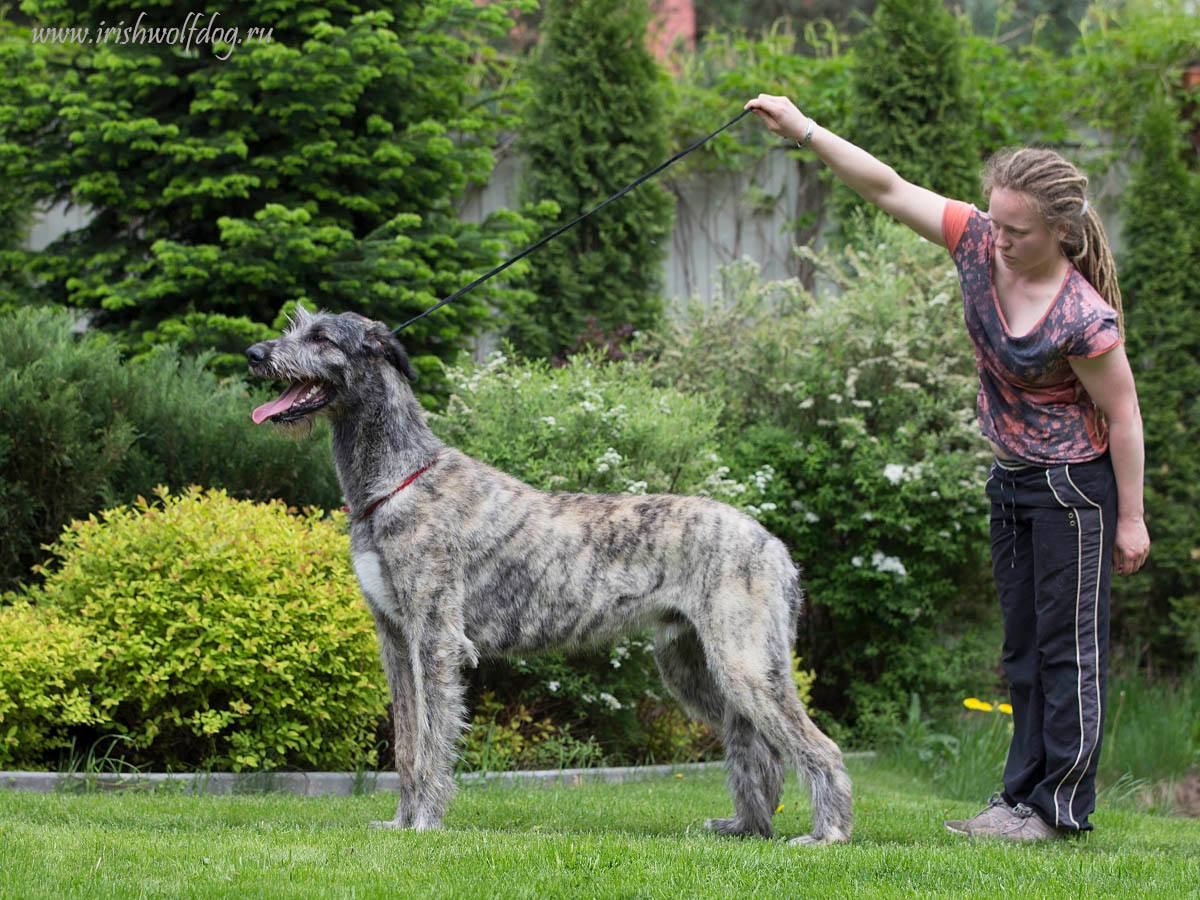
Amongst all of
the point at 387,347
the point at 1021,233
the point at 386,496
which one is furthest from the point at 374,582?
the point at 1021,233

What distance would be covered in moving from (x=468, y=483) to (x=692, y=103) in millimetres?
7141

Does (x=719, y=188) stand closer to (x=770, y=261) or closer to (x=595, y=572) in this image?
(x=770, y=261)

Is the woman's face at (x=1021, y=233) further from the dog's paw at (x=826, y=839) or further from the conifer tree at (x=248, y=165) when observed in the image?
the conifer tree at (x=248, y=165)

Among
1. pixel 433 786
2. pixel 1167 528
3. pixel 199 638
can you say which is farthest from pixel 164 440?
pixel 1167 528

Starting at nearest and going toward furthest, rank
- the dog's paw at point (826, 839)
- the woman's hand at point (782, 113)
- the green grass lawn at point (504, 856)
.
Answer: the green grass lawn at point (504, 856) < the dog's paw at point (826, 839) < the woman's hand at point (782, 113)

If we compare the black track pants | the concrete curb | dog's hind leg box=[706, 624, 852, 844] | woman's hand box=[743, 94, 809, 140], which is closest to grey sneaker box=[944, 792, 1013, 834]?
the black track pants

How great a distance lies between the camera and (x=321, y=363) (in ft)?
15.9

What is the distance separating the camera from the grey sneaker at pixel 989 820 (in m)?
4.90

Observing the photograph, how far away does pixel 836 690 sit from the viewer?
28.9ft

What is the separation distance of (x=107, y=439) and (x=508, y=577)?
9.65 ft

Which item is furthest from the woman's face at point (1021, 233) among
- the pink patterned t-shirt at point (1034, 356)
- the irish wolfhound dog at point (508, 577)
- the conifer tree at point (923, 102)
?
the conifer tree at point (923, 102)

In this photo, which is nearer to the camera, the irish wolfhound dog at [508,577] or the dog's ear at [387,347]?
the irish wolfhound dog at [508,577]

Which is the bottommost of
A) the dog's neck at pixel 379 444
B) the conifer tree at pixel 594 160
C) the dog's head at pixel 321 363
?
the dog's neck at pixel 379 444

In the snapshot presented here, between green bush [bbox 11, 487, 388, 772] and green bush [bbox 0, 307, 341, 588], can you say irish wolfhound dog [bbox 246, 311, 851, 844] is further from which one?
green bush [bbox 0, 307, 341, 588]
